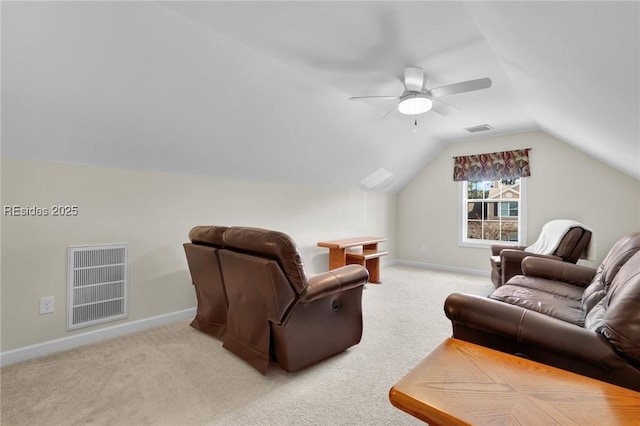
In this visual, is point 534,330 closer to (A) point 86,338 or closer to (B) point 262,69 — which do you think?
(B) point 262,69

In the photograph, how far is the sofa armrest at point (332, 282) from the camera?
193 centimetres

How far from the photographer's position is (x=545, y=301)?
6.99 ft

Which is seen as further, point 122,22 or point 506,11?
point 122,22

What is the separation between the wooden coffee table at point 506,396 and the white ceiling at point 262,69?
53.1 inches

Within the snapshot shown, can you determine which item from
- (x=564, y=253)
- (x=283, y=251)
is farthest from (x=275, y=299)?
(x=564, y=253)

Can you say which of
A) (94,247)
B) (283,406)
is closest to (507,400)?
(283,406)

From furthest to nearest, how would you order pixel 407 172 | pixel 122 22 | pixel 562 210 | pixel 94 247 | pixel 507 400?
pixel 407 172 < pixel 562 210 < pixel 94 247 < pixel 122 22 < pixel 507 400

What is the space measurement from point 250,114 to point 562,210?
4.71 m

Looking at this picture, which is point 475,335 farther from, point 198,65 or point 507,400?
point 198,65

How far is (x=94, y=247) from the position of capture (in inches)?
98.3

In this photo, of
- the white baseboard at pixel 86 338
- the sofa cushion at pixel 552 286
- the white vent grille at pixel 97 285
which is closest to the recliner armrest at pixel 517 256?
the sofa cushion at pixel 552 286

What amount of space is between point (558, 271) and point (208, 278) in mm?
3137

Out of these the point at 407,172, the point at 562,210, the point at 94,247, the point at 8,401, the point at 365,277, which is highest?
the point at 407,172

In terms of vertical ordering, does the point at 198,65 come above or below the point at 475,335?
above
